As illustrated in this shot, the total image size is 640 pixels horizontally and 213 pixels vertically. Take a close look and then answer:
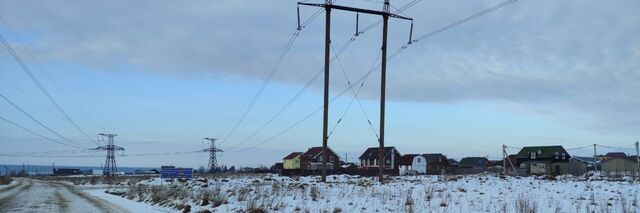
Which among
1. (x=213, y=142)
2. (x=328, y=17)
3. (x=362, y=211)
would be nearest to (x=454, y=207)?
(x=362, y=211)

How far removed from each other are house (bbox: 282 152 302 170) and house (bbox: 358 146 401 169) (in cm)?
1358

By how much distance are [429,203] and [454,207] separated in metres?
1.06

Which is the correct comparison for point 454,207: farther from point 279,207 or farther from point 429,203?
point 279,207

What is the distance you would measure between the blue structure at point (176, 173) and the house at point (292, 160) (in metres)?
69.6

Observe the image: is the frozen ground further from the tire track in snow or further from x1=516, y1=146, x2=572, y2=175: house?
x1=516, y1=146, x2=572, y2=175: house

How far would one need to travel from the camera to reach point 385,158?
108562 millimetres

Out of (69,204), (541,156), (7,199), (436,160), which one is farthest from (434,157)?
(69,204)

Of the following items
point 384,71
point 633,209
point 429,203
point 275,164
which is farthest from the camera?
point 275,164

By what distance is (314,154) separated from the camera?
113875mm

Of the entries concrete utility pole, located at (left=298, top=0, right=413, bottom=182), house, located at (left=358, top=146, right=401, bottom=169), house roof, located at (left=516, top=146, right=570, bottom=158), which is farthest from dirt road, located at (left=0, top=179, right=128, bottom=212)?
house roof, located at (left=516, top=146, right=570, bottom=158)

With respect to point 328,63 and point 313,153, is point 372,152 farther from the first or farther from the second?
point 328,63

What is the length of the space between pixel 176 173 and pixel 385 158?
69.2 meters

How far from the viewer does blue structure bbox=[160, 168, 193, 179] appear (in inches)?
1700

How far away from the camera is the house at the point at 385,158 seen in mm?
107125
